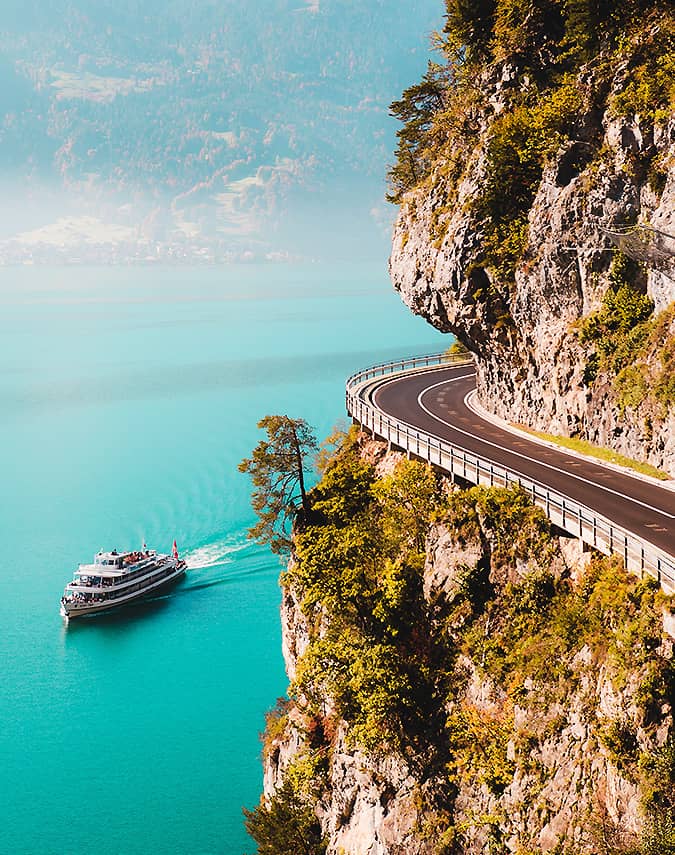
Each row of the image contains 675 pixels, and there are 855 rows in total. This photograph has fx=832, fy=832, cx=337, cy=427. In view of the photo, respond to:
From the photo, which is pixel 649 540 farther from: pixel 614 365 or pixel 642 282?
pixel 642 282

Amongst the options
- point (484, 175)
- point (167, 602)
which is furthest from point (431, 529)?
point (167, 602)

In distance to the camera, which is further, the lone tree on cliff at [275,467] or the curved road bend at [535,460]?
the lone tree on cliff at [275,467]

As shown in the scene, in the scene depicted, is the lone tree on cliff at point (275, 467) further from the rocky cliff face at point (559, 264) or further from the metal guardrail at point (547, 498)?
the rocky cliff face at point (559, 264)

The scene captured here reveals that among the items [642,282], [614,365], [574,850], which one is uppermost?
[642,282]

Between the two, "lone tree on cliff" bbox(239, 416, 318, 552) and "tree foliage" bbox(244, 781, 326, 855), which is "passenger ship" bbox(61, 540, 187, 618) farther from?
"tree foliage" bbox(244, 781, 326, 855)

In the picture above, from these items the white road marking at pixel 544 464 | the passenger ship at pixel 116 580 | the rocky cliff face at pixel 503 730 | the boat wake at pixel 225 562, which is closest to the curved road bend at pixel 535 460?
the white road marking at pixel 544 464

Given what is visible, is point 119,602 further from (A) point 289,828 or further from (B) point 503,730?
(B) point 503,730

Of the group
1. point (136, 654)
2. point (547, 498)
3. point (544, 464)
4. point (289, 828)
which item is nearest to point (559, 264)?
point (544, 464)
